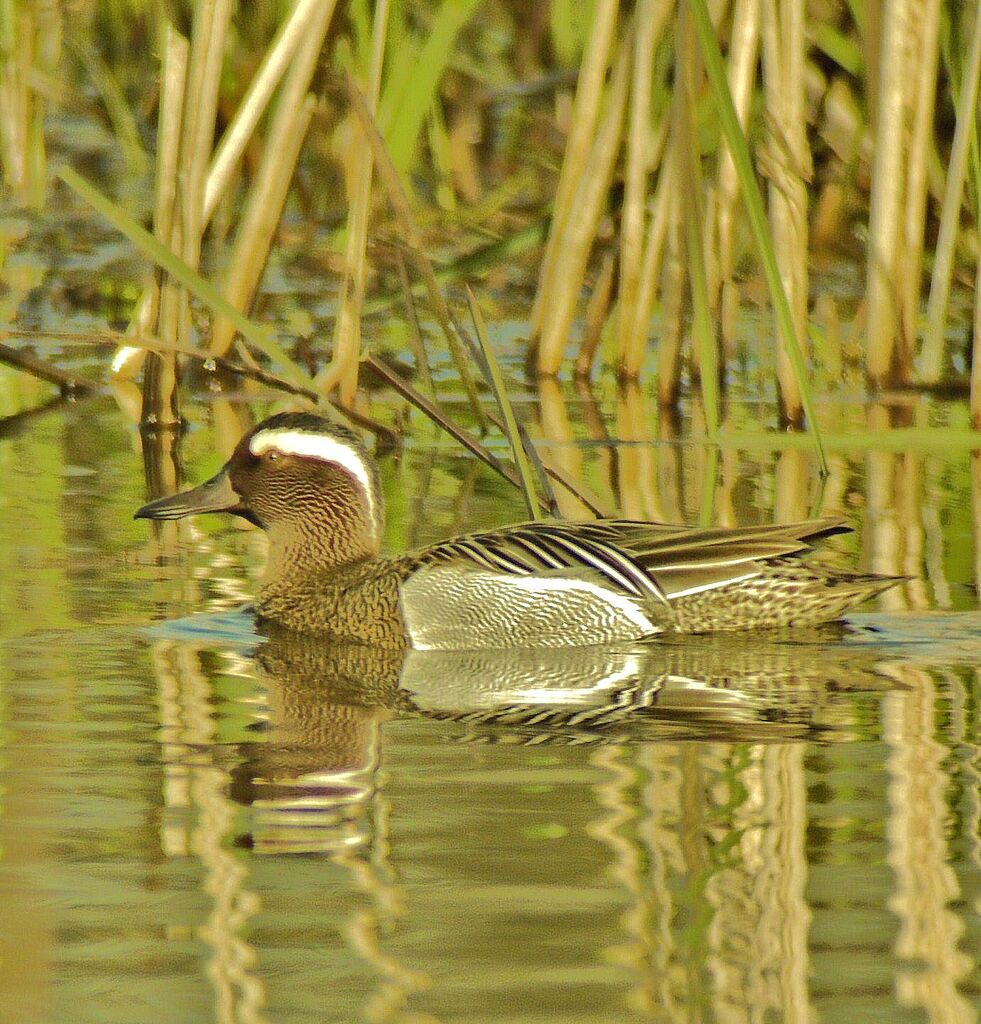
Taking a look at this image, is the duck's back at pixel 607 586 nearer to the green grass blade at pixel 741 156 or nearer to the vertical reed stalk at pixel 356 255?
the green grass blade at pixel 741 156

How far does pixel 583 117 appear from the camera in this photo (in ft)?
29.4

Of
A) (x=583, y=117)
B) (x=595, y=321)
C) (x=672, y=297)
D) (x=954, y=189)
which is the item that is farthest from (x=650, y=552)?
(x=595, y=321)

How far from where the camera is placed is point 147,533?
7629 millimetres

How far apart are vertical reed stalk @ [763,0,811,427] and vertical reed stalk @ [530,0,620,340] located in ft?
2.13

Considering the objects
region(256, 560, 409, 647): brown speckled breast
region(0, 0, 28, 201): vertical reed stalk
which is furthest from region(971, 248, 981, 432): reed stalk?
region(0, 0, 28, 201): vertical reed stalk

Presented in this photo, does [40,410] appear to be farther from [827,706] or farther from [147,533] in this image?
[827,706]

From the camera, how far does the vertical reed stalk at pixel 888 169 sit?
27.5 feet

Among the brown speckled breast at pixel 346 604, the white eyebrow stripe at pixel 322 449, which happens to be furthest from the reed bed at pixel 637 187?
the brown speckled breast at pixel 346 604

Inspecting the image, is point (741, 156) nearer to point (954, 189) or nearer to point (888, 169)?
point (954, 189)

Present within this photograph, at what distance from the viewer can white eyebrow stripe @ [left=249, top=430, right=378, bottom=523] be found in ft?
23.0

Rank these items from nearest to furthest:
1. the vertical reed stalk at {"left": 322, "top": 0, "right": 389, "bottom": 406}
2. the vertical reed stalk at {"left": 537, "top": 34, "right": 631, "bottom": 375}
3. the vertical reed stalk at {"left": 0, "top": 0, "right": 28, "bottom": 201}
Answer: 1. the vertical reed stalk at {"left": 322, "top": 0, "right": 389, "bottom": 406}
2. the vertical reed stalk at {"left": 537, "top": 34, "right": 631, "bottom": 375}
3. the vertical reed stalk at {"left": 0, "top": 0, "right": 28, "bottom": 201}

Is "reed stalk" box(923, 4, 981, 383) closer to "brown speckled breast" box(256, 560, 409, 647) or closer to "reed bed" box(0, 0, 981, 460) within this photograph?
"reed bed" box(0, 0, 981, 460)

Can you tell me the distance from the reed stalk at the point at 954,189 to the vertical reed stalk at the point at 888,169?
1.10 feet

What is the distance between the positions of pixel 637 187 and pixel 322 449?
7.35 feet
